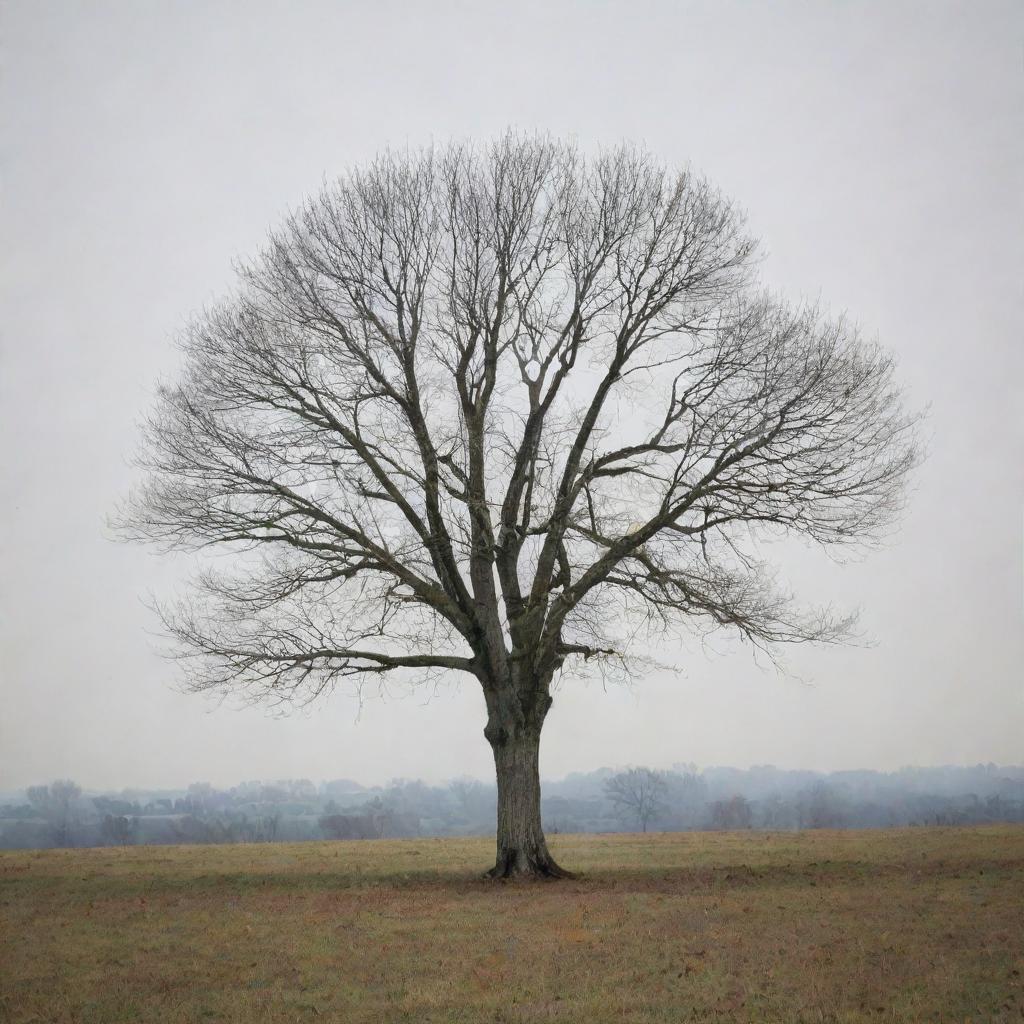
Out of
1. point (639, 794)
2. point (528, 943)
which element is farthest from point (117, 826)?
point (528, 943)

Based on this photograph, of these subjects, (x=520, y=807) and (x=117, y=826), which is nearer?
(x=520, y=807)

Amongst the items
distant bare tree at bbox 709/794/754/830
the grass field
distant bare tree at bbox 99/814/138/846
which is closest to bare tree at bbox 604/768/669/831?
distant bare tree at bbox 709/794/754/830

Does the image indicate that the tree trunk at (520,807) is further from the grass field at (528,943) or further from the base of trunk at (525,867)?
the grass field at (528,943)

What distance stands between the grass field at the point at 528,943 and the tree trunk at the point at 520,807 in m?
0.78

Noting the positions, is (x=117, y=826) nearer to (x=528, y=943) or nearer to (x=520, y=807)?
(x=520, y=807)

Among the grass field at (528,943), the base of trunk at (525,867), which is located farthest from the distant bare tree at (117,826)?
the base of trunk at (525,867)

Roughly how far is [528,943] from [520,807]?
6.72 meters

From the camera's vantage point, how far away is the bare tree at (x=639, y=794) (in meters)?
46.4

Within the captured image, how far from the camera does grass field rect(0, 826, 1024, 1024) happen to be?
7.80 meters

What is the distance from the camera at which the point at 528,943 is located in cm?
1034

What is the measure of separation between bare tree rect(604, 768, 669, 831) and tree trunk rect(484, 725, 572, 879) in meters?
30.8

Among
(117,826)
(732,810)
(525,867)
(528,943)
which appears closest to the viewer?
(528,943)

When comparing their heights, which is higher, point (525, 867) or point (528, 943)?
point (525, 867)

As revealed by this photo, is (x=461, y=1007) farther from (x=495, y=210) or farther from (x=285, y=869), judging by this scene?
(x=495, y=210)
